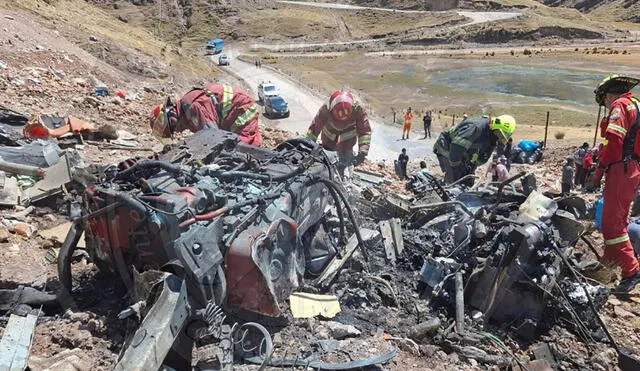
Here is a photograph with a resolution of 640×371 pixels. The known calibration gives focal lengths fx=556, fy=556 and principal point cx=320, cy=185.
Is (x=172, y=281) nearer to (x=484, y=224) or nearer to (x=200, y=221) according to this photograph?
(x=200, y=221)

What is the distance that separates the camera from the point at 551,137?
17312 millimetres

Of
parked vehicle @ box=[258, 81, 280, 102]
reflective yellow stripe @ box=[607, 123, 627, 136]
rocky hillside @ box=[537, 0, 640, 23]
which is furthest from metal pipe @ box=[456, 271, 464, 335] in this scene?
rocky hillside @ box=[537, 0, 640, 23]

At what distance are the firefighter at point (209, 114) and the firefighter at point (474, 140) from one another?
2.59 metres

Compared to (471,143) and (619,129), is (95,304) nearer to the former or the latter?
(619,129)

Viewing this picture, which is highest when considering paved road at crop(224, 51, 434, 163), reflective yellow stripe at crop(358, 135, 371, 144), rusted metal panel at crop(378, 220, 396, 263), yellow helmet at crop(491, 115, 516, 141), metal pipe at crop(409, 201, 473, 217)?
yellow helmet at crop(491, 115, 516, 141)

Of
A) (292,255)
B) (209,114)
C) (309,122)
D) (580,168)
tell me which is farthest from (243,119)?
(309,122)

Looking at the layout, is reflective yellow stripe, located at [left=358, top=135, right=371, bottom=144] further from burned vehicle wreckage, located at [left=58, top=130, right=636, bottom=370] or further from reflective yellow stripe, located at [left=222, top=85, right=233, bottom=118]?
burned vehicle wreckage, located at [left=58, top=130, right=636, bottom=370]

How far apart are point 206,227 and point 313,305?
1.15 m

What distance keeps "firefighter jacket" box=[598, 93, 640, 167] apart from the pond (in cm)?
2282

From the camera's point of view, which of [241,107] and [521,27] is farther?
[521,27]

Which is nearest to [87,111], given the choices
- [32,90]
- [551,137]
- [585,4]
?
[32,90]

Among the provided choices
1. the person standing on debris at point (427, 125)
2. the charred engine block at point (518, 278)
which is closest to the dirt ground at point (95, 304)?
the charred engine block at point (518, 278)

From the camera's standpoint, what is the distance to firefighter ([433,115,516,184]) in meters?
6.88

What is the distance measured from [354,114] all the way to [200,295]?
471cm
